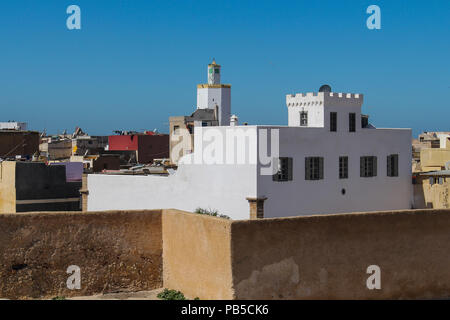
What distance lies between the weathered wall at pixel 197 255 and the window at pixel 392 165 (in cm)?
1173

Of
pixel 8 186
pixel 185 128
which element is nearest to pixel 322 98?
pixel 8 186

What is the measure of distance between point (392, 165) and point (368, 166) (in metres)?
1.46

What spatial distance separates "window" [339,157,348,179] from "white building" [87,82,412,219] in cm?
4

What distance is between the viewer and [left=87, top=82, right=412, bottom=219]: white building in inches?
1010

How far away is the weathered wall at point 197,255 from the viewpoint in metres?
18.9

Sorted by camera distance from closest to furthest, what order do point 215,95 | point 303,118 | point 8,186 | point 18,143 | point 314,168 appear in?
point 314,168 < point 303,118 < point 8,186 < point 18,143 < point 215,95

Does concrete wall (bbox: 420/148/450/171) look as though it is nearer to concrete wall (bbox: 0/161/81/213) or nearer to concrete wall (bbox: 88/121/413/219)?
concrete wall (bbox: 88/121/413/219)

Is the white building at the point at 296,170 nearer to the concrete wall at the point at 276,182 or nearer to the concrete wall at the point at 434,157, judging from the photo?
the concrete wall at the point at 276,182

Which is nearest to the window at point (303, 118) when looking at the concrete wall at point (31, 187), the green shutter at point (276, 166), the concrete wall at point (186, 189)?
the green shutter at point (276, 166)

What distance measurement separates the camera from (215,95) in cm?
6231

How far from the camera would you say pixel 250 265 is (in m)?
18.9

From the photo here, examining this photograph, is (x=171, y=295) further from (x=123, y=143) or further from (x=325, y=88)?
(x=123, y=143)

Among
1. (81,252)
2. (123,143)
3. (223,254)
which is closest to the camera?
(223,254)
